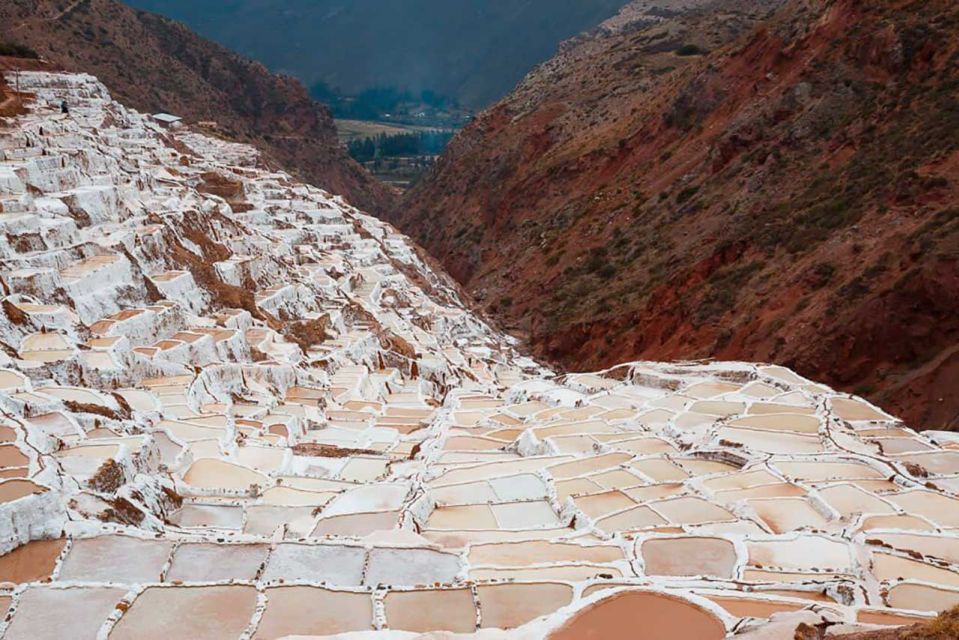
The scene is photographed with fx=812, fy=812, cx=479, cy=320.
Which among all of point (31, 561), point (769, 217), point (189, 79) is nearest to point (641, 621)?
point (31, 561)

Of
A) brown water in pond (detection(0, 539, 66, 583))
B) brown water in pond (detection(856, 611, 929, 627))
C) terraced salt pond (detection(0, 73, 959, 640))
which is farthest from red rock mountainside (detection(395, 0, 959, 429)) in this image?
brown water in pond (detection(0, 539, 66, 583))

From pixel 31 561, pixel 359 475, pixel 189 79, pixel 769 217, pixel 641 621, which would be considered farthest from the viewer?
pixel 189 79

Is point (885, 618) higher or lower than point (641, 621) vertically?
higher

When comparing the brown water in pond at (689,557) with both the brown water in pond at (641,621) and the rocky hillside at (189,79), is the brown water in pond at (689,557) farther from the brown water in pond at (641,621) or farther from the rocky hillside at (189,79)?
the rocky hillside at (189,79)

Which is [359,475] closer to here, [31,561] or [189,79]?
[31,561]

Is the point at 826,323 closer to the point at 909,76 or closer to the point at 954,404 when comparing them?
the point at 954,404

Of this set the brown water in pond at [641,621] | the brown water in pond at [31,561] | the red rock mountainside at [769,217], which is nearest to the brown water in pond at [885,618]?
the brown water in pond at [641,621]

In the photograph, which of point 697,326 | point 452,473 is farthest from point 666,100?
point 452,473
